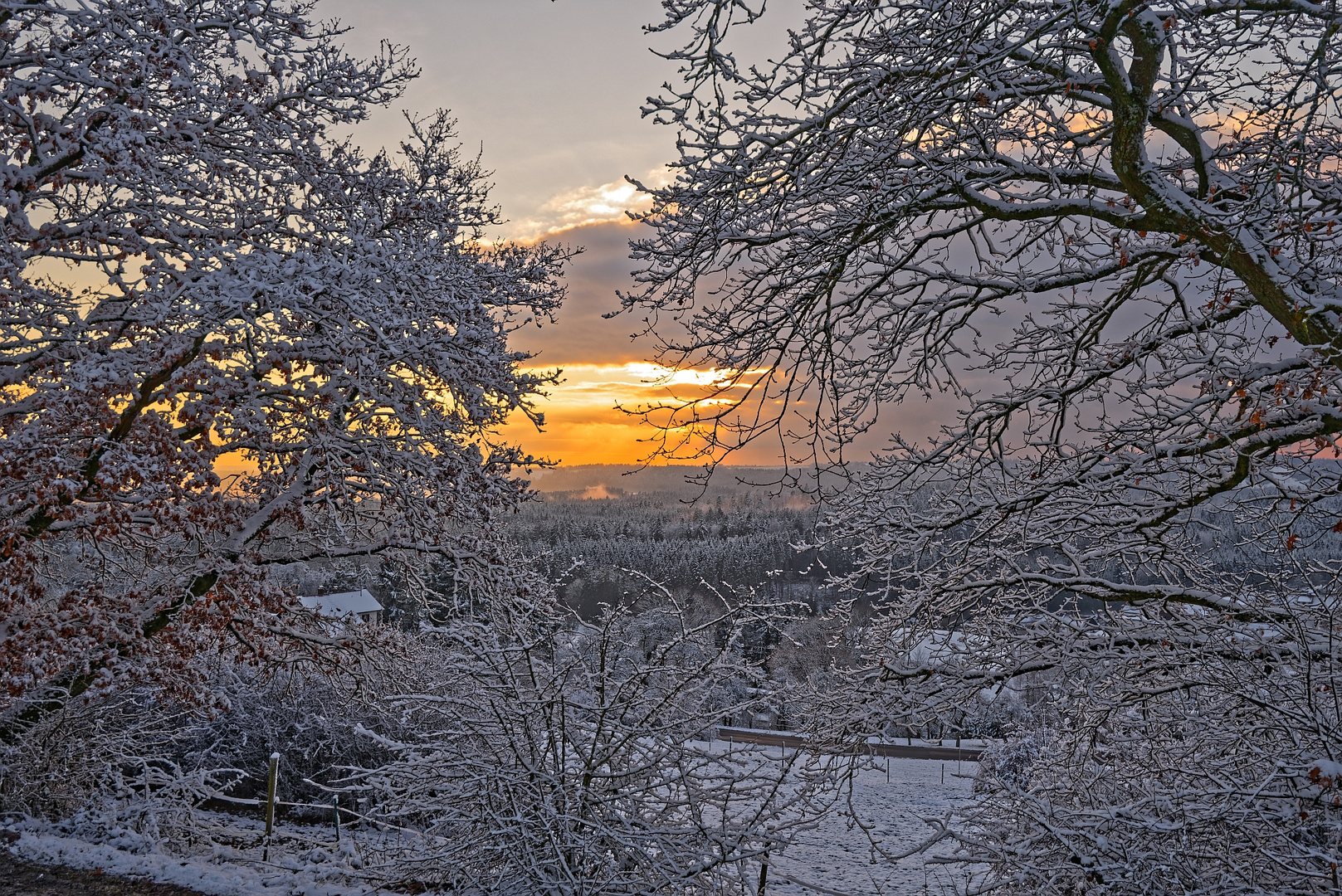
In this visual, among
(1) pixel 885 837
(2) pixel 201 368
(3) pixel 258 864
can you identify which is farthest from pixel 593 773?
(1) pixel 885 837

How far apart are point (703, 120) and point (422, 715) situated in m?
12.0

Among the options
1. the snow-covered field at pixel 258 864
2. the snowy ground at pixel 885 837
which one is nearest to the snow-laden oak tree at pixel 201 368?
the snow-covered field at pixel 258 864

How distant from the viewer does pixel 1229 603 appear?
500 cm

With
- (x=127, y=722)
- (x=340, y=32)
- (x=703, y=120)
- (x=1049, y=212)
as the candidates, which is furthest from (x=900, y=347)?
(x=127, y=722)

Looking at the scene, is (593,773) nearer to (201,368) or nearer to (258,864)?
(201,368)

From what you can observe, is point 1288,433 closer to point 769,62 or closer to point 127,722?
point 769,62

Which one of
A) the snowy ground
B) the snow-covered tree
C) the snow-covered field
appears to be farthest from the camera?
the snowy ground

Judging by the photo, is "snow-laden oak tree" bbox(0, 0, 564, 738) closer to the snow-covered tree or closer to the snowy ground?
the snow-covered tree

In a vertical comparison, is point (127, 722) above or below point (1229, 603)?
below

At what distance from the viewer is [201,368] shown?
5758mm

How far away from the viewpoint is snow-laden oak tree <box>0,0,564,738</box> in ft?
18.4

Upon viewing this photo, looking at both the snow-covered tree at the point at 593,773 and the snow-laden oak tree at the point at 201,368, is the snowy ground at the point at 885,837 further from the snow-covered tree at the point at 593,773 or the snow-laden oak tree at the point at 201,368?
the snow-laden oak tree at the point at 201,368

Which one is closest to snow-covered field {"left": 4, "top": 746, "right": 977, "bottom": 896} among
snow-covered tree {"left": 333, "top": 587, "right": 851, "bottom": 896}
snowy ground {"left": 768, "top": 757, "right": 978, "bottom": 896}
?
snowy ground {"left": 768, "top": 757, "right": 978, "bottom": 896}

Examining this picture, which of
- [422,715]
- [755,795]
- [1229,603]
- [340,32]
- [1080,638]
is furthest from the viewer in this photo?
[422,715]
